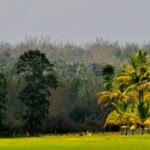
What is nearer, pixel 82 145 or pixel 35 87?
pixel 82 145

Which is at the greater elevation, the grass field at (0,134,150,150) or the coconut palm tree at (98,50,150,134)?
the coconut palm tree at (98,50,150,134)

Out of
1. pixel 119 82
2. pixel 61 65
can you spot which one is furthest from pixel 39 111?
pixel 61 65

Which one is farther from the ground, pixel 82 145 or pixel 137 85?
pixel 137 85

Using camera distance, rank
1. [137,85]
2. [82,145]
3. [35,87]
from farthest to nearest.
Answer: [35,87], [137,85], [82,145]

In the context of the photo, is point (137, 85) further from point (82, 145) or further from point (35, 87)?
point (82, 145)

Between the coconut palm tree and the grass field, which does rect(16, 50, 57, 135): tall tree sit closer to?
the coconut palm tree

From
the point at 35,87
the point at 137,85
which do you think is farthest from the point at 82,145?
the point at 35,87

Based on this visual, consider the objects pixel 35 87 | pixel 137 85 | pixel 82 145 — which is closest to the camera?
pixel 82 145

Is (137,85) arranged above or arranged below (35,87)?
below

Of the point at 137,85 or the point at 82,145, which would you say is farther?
the point at 137,85

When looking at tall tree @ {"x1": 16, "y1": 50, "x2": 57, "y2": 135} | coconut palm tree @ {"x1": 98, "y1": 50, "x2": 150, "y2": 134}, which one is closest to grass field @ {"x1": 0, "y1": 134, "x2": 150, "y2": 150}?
Answer: coconut palm tree @ {"x1": 98, "y1": 50, "x2": 150, "y2": 134}

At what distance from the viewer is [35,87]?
89.8m

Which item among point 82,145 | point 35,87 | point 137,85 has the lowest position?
point 82,145

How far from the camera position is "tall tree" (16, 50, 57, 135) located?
291 feet
